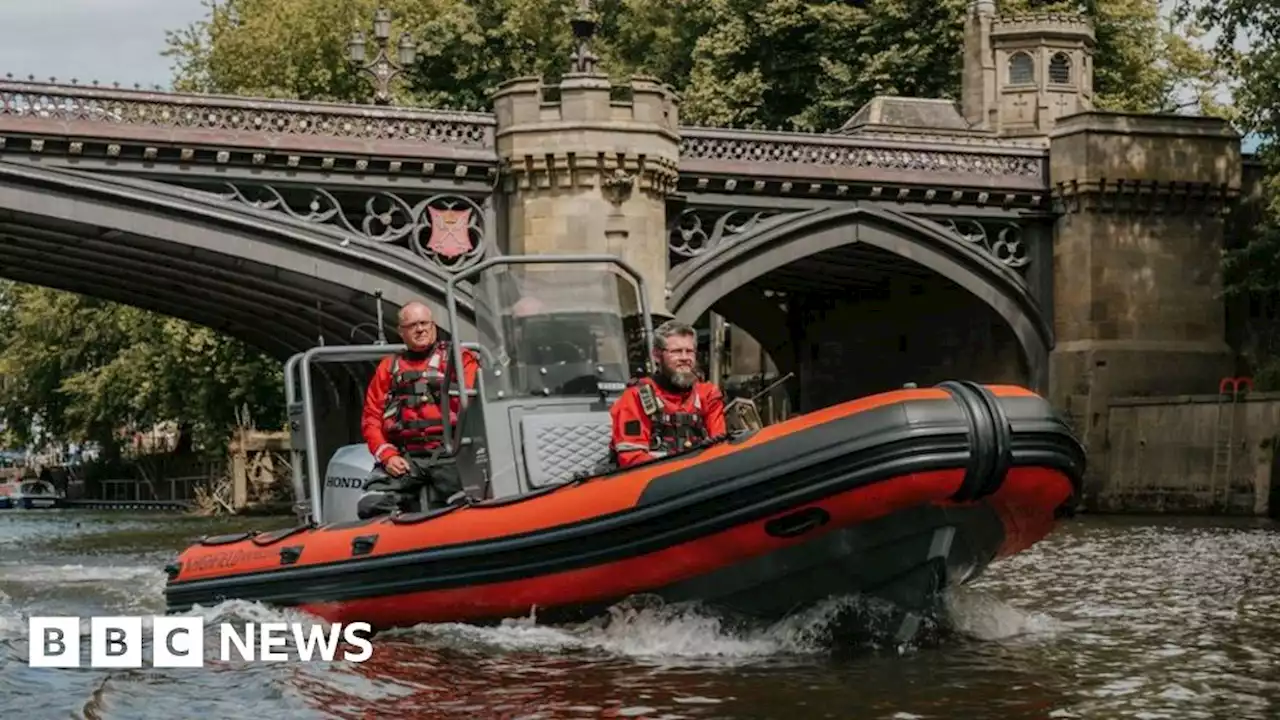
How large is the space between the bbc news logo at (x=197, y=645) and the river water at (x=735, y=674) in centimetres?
18

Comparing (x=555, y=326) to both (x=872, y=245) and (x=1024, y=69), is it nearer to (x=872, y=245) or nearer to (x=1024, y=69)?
(x=872, y=245)

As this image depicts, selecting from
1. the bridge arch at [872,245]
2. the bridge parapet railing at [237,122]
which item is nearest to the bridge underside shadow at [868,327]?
the bridge arch at [872,245]

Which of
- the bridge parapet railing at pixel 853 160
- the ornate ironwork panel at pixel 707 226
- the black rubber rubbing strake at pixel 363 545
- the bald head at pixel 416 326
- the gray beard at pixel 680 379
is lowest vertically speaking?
the black rubber rubbing strake at pixel 363 545

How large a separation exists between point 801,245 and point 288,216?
8.60m

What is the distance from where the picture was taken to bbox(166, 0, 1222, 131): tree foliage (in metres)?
46.1

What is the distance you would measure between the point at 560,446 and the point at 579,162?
19.1 metres

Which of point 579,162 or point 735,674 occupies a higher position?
point 579,162

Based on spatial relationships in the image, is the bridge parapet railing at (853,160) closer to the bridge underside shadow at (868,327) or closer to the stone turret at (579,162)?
the stone turret at (579,162)

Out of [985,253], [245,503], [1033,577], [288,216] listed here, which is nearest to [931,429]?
[1033,577]

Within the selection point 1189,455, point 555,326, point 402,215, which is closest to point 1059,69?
point 1189,455

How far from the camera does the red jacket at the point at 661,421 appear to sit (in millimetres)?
12008

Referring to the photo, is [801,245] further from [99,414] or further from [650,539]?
[99,414]

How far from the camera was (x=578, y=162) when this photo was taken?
31.5 metres

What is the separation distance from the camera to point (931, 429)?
1073 centimetres
